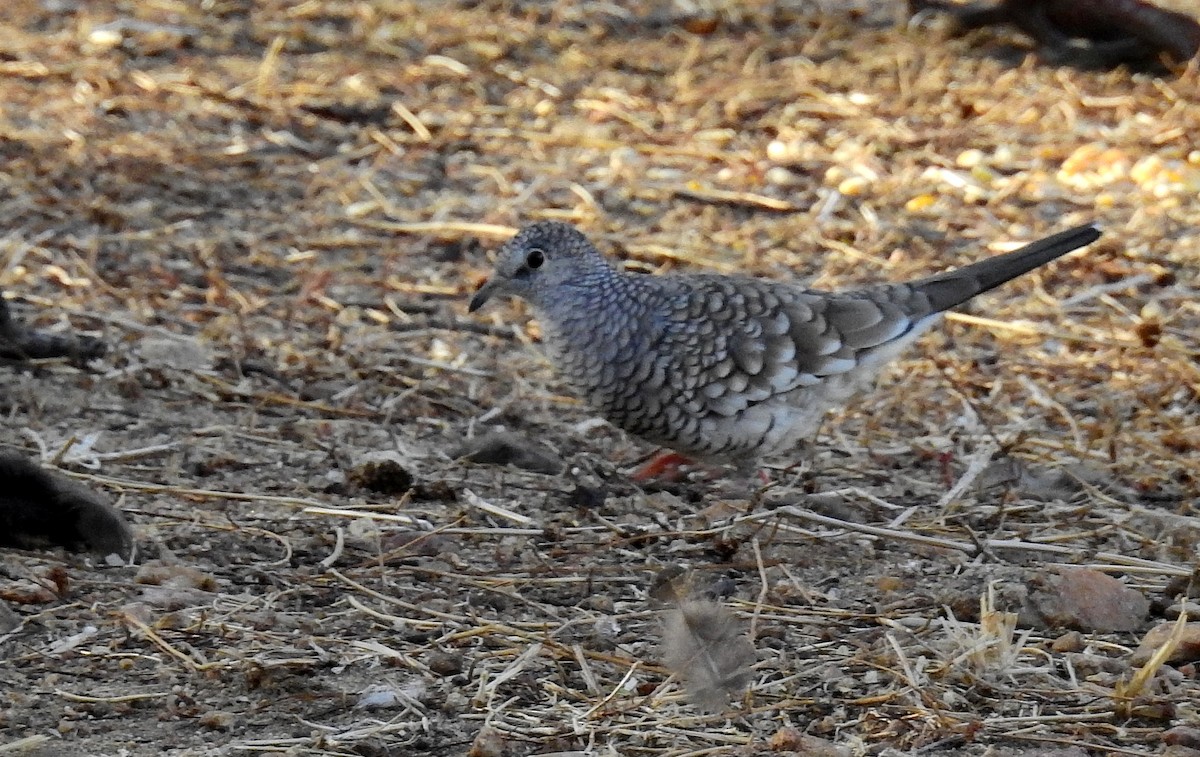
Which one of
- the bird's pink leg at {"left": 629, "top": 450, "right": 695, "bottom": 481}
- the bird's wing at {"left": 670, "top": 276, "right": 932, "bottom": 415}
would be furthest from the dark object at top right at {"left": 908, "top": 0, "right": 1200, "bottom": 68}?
A: the bird's pink leg at {"left": 629, "top": 450, "right": 695, "bottom": 481}

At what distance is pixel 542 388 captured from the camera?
553cm

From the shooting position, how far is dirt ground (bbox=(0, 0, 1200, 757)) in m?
3.23

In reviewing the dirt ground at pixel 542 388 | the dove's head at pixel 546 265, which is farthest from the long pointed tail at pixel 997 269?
the dove's head at pixel 546 265

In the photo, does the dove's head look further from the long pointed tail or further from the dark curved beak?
the long pointed tail

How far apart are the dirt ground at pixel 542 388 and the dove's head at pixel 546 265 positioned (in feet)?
1.42

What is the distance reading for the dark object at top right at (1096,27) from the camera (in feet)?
26.2

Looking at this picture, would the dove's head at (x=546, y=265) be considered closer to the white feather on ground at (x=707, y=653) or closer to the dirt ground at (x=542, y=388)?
the dirt ground at (x=542, y=388)

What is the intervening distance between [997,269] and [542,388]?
1497 mm

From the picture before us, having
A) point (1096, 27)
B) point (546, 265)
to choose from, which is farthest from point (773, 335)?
point (1096, 27)

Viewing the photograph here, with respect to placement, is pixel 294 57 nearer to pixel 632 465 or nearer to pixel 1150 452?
pixel 632 465

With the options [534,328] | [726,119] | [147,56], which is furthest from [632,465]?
[147,56]

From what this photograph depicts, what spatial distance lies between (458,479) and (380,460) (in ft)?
0.75

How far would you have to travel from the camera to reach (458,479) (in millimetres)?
4629

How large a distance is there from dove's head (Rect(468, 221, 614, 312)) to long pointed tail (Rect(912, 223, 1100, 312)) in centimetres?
95
